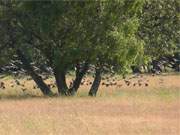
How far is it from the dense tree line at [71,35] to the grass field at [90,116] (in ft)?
6.18

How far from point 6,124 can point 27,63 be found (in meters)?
12.6

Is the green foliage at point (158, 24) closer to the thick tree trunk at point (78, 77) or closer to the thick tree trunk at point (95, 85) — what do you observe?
the thick tree trunk at point (95, 85)

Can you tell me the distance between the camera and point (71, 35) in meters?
26.6

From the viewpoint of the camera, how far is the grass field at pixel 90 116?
15250 mm

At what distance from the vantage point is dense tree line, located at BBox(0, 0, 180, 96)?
2631cm

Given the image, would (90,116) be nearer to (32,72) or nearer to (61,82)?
(61,82)

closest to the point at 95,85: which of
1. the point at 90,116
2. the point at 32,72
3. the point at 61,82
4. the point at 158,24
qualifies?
the point at 61,82

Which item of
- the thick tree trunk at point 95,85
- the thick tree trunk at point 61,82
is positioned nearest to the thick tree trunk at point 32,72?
the thick tree trunk at point 61,82

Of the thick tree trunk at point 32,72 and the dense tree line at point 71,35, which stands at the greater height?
the dense tree line at point 71,35

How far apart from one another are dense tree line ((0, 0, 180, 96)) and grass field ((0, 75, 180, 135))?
74.2 inches

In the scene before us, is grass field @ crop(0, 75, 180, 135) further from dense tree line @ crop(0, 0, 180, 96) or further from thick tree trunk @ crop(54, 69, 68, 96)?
thick tree trunk @ crop(54, 69, 68, 96)

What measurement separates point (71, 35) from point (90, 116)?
326 inches

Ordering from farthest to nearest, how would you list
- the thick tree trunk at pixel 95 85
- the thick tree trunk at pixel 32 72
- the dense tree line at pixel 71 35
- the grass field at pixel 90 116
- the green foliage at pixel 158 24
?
the green foliage at pixel 158 24, the thick tree trunk at pixel 95 85, the thick tree trunk at pixel 32 72, the dense tree line at pixel 71 35, the grass field at pixel 90 116

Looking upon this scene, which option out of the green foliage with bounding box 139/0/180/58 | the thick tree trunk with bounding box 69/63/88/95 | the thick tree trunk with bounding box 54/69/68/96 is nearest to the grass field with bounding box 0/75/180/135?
the thick tree trunk with bounding box 54/69/68/96
